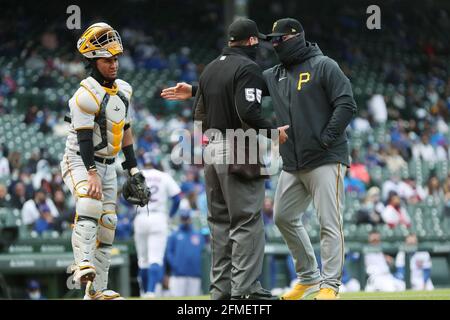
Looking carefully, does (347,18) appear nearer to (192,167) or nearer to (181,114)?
(181,114)

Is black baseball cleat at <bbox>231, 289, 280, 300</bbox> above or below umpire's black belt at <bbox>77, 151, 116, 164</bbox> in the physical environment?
below

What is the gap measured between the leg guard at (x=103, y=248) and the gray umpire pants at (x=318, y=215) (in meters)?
1.27

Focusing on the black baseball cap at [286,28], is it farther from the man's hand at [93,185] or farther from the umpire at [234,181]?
the man's hand at [93,185]

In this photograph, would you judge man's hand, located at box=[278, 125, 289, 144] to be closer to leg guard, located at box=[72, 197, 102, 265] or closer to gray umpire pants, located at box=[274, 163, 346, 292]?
gray umpire pants, located at box=[274, 163, 346, 292]

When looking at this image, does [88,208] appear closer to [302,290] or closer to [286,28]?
[302,290]

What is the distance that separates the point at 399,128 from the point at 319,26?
6413mm

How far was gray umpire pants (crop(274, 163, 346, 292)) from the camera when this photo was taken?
7738 millimetres

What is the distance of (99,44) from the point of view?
7.73 m

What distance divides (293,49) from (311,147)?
2.53 feet
